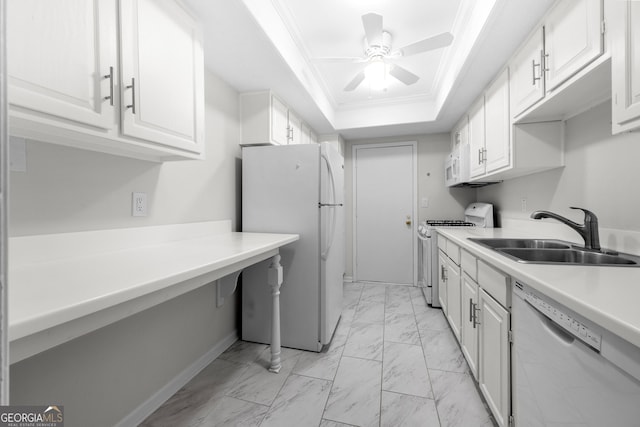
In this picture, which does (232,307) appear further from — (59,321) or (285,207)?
(59,321)

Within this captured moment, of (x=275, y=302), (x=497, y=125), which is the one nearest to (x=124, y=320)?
(x=275, y=302)

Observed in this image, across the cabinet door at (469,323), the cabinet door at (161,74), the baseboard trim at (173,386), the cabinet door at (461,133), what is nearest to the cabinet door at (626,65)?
the cabinet door at (469,323)

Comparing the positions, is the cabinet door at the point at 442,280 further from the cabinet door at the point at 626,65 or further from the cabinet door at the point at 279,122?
the cabinet door at the point at 279,122

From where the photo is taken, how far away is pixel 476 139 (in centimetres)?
253

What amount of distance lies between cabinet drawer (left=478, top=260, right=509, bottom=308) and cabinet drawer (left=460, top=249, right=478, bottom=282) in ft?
0.24

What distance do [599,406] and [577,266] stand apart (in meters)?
0.55

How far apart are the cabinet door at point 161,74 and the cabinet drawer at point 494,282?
65.2 inches

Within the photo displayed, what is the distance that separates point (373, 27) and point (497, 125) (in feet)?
4.03

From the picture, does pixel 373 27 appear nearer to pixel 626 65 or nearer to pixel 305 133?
pixel 626 65

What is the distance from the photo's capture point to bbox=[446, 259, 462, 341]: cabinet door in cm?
201

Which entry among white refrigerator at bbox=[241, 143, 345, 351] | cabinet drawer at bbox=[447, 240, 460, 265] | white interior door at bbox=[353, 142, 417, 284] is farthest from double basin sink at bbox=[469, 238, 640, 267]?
white interior door at bbox=[353, 142, 417, 284]

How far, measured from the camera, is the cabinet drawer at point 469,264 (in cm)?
160

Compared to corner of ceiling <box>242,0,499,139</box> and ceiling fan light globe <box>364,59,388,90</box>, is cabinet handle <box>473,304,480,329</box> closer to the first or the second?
corner of ceiling <box>242,0,499,139</box>

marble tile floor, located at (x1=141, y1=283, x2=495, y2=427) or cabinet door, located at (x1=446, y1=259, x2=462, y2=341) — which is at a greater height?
cabinet door, located at (x1=446, y1=259, x2=462, y2=341)
